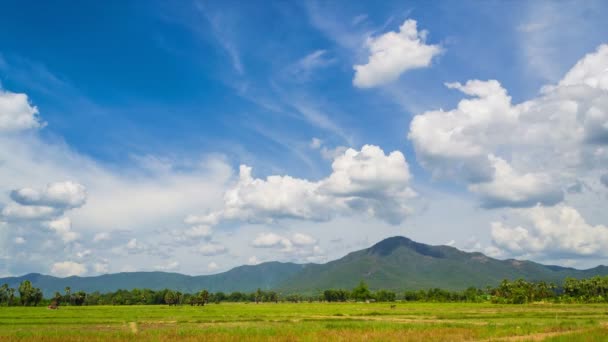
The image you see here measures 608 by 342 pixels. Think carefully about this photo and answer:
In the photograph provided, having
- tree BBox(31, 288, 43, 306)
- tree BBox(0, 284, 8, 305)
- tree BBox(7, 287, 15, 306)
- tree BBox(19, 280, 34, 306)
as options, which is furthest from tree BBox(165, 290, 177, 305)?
tree BBox(0, 284, 8, 305)

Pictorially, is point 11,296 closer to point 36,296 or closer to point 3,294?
point 3,294

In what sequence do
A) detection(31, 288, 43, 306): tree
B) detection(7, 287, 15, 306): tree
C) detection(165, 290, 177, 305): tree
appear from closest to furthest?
detection(31, 288, 43, 306): tree < detection(7, 287, 15, 306): tree < detection(165, 290, 177, 305): tree

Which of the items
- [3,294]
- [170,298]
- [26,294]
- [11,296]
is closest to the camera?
[26,294]

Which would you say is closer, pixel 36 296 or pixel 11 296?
pixel 36 296

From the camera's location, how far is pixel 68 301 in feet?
573

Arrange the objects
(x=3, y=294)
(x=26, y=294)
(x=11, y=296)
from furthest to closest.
A: (x=11, y=296) → (x=3, y=294) → (x=26, y=294)

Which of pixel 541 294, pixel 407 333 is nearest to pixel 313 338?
pixel 407 333

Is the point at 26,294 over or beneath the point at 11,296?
over

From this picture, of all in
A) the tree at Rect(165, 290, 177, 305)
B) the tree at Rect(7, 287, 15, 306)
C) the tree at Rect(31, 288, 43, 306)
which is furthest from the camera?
the tree at Rect(165, 290, 177, 305)

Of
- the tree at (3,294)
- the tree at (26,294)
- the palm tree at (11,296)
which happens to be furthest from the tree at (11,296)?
the tree at (26,294)

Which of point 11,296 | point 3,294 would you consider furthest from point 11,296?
point 3,294

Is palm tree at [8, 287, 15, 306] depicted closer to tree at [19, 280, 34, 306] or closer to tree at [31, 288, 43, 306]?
tree at [19, 280, 34, 306]

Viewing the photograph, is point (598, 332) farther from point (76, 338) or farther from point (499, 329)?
point (76, 338)

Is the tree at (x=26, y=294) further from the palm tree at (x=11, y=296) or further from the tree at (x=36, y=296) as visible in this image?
the palm tree at (x=11, y=296)
